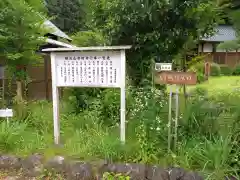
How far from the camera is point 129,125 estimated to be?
14.4 ft

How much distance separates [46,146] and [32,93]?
13.3 feet

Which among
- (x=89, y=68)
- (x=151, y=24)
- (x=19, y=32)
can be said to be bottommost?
(x=89, y=68)

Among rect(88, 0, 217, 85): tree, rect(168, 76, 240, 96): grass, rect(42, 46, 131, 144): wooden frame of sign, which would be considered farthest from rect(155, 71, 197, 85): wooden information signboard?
rect(168, 76, 240, 96): grass

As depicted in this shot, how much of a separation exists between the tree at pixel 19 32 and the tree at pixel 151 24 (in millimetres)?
1274

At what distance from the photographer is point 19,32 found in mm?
5234

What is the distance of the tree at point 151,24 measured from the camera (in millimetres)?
4781

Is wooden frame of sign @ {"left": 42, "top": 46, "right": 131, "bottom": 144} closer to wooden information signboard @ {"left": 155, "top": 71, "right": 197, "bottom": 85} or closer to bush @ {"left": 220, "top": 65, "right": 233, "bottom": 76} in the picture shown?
wooden information signboard @ {"left": 155, "top": 71, "right": 197, "bottom": 85}

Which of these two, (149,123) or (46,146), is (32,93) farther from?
(149,123)

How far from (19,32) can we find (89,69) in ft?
6.32

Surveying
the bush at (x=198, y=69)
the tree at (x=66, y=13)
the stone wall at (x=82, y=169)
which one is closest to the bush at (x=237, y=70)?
the bush at (x=198, y=69)

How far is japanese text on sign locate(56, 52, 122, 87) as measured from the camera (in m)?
4.11

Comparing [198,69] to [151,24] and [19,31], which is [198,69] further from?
[19,31]

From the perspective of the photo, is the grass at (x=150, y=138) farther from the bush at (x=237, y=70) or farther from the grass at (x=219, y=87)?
the bush at (x=237, y=70)

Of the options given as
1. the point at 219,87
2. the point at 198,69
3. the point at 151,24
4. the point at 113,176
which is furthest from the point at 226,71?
the point at 113,176
